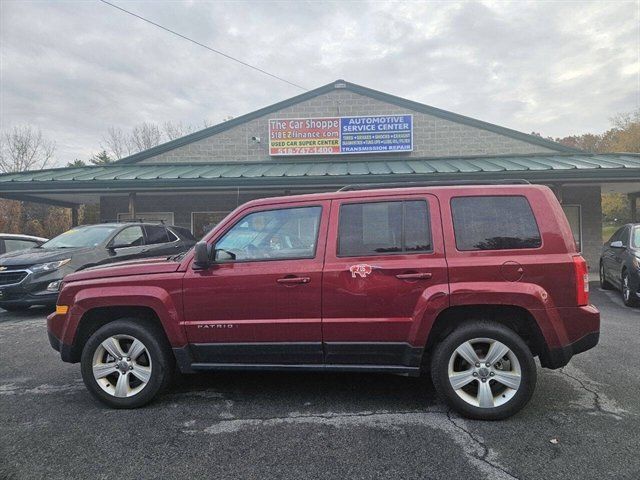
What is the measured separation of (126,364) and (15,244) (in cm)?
800

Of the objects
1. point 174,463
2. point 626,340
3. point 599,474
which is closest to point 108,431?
point 174,463

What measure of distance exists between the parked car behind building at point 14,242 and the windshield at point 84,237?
5.38 ft

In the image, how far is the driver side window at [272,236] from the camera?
3.63 metres

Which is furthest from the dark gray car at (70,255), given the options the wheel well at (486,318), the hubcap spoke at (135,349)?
the wheel well at (486,318)

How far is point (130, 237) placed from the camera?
8453 millimetres

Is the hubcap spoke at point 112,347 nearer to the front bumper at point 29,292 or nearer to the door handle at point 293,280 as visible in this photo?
the door handle at point 293,280

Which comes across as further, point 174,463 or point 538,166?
point 538,166

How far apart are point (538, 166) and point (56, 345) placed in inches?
469

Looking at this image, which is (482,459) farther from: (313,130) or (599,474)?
(313,130)

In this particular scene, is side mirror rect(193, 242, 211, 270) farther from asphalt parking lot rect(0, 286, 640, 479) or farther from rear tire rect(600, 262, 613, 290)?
rear tire rect(600, 262, 613, 290)

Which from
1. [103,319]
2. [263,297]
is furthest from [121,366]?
[263,297]

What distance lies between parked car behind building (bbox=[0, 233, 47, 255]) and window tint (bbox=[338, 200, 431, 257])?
344 inches

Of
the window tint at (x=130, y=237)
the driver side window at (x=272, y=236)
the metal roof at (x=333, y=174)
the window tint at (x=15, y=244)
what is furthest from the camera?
the metal roof at (x=333, y=174)

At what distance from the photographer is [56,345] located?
387 centimetres
